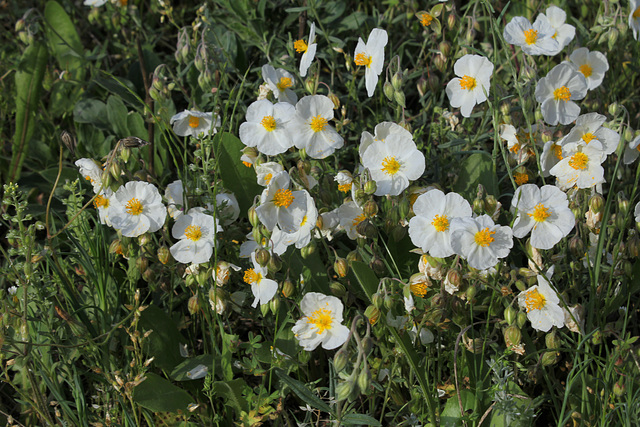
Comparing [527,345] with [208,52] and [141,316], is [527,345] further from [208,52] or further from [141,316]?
[208,52]

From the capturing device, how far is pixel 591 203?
162cm

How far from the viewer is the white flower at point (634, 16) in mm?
1883

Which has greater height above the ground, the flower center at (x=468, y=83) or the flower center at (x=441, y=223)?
the flower center at (x=468, y=83)

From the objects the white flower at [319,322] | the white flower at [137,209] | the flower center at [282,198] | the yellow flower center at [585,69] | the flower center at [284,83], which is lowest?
the white flower at [319,322]

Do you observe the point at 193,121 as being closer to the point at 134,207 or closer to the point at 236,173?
the point at 236,173

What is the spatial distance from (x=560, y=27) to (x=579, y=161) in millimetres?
639

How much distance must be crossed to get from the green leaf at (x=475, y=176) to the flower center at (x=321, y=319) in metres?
0.60

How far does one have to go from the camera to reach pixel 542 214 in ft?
5.18

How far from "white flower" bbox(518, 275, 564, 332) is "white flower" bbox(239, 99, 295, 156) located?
709 mm

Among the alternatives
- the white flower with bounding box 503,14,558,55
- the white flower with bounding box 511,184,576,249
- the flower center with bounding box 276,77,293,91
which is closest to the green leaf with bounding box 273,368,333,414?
the white flower with bounding box 511,184,576,249

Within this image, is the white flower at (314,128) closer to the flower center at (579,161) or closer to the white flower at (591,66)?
the flower center at (579,161)

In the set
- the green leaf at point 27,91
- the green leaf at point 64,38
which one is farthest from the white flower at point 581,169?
the green leaf at point 64,38

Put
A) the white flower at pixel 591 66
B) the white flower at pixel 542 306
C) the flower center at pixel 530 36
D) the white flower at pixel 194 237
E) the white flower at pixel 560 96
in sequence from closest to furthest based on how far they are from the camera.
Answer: the white flower at pixel 542 306 < the white flower at pixel 194 237 < the white flower at pixel 560 96 < the flower center at pixel 530 36 < the white flower at pixel 591 66

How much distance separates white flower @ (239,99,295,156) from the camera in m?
1.69
